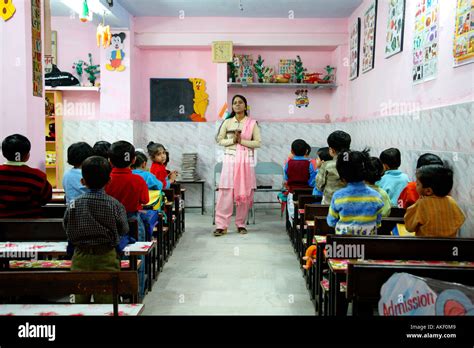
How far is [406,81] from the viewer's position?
466cm

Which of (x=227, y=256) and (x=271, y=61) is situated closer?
(x=227, y=256)

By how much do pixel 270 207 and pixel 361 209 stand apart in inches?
201

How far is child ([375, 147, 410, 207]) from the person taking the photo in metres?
3.82

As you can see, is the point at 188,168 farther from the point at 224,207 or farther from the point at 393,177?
the point at 393,177

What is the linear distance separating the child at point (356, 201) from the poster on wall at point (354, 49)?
4196mm

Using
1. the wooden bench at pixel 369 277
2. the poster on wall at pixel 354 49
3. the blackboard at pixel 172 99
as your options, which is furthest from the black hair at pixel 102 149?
the poster on wall at pixel 354 49

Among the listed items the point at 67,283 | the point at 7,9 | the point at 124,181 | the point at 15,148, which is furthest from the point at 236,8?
the point at 67,283

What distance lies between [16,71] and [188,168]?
374 centimetres

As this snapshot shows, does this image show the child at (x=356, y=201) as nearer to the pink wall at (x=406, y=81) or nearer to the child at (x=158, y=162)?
the pink wall at (x=406, y=81)

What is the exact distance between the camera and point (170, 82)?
7.79 m

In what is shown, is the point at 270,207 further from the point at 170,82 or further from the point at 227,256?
the point at 227,256
